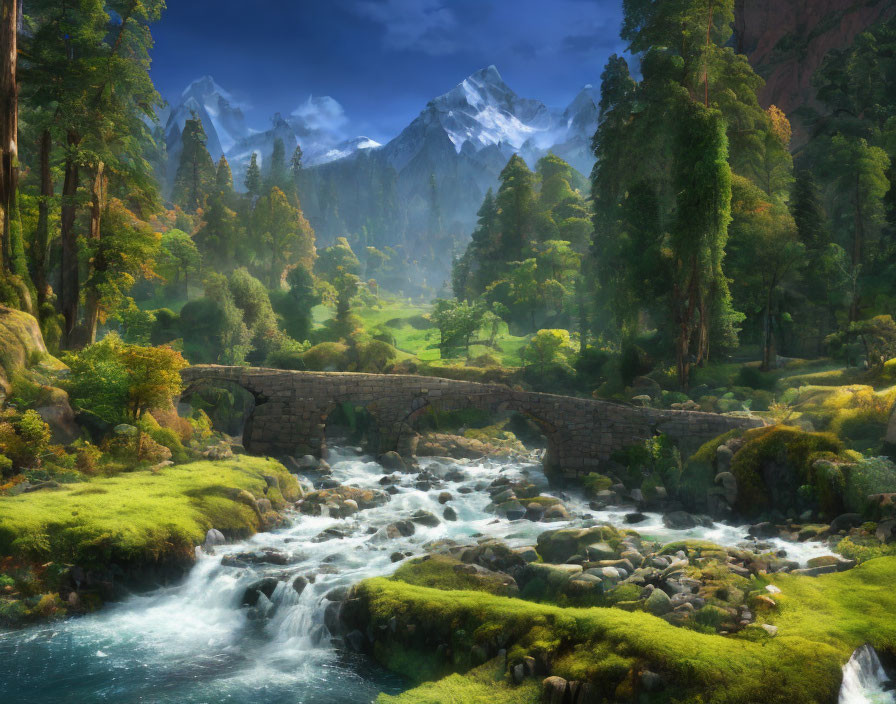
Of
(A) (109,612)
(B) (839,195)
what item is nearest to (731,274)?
(B) (839,195)

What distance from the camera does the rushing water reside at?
35.2ft

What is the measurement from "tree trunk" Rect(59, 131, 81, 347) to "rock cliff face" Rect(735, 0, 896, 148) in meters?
58.1

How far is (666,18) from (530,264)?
90.3 feet

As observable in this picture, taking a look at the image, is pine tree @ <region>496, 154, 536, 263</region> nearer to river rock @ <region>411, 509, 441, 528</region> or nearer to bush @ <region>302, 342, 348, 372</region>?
bush @ <region>302, 342, 348, 372</region>

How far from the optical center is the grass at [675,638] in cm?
818

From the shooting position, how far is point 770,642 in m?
8.98

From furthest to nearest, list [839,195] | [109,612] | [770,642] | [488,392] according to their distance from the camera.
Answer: [839,195]
[488,392]
[109,612]
[770,642]

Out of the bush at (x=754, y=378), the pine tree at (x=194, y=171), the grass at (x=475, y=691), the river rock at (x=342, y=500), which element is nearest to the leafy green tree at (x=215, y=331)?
the river rock at (x=342, y=500)

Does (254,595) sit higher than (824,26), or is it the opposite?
(824,26)

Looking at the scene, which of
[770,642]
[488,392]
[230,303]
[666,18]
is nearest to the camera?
[770,642]

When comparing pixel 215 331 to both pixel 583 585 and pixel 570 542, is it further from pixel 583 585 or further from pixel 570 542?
pixel 583 585

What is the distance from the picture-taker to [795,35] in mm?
60188

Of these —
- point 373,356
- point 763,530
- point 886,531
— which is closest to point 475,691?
point 886,531

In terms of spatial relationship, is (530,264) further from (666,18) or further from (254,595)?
(254,595)
